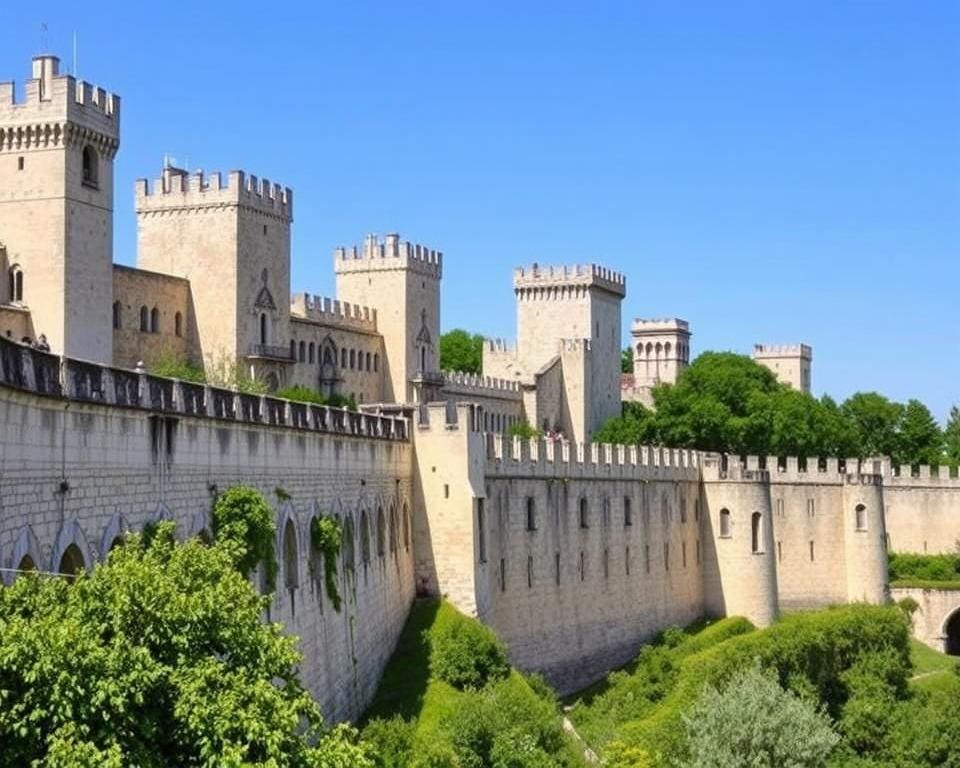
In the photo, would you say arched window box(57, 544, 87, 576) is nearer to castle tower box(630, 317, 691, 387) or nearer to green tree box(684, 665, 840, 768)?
green tree box(684, 665, 840, 768)

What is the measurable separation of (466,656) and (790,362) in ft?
307

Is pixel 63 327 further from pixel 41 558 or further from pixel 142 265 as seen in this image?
pixel 41 558

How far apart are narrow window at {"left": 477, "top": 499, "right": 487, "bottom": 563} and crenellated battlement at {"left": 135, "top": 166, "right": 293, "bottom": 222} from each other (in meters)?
26.4

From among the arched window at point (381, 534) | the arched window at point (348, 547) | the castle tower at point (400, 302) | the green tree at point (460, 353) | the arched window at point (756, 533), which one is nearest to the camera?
the arched window at point (348, 547)

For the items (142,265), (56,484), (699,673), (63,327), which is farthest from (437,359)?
(56,484)

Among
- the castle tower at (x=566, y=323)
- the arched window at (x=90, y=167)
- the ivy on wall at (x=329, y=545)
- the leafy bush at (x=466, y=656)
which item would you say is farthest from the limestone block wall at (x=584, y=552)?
the castle tower at (x=566, y=323)

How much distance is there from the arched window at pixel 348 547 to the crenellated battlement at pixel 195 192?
111ft

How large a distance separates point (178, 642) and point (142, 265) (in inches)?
2176

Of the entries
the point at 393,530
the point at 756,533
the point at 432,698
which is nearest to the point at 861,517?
the point at 756,533

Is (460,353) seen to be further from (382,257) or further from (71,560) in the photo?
(71,560)

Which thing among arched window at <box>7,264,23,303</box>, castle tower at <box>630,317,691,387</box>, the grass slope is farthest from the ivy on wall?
castle tower at <box>630,317,691,387</box>

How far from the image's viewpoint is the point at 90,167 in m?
56.7

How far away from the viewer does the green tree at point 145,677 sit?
13.6 meters

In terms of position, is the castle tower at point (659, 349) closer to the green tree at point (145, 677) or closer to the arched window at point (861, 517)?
the arched window at point (861, 517)
